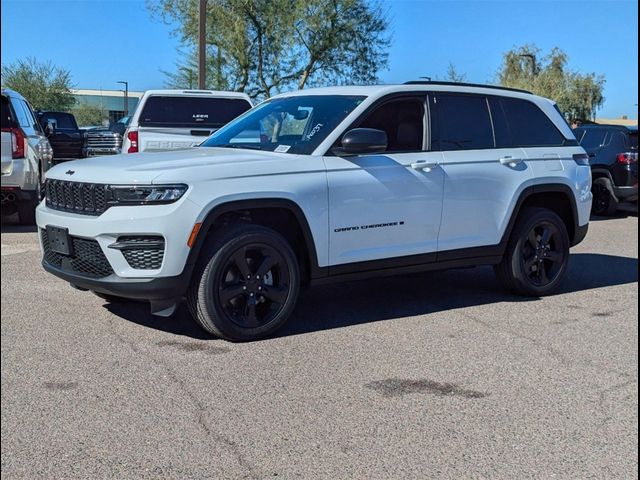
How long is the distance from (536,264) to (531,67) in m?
43.1

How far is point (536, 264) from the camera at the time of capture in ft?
22.1

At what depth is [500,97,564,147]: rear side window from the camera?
21.9 ft

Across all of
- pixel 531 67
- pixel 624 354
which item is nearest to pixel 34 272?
pixel 624 354

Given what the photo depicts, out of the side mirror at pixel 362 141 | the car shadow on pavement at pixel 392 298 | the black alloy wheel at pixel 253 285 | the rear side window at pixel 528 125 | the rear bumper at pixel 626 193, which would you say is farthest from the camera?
the rear bumper at pixel 626 193

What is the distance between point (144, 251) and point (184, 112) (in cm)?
685

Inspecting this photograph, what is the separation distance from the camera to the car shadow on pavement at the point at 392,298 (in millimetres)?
5543

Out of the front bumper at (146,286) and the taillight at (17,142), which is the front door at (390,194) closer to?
the front bumper at (146,286)

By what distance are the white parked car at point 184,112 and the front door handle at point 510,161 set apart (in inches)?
214

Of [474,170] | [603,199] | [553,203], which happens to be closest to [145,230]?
[474,170]

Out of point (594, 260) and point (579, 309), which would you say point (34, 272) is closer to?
point (579, 309)

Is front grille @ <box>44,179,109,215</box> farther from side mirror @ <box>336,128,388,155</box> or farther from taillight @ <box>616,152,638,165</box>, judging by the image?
taillight @ <box>616,152,638,165</box>

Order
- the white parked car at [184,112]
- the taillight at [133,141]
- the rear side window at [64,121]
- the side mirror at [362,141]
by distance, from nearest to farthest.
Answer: the side mirror at [362,141] → the taillight at [133,141] → the white parked car at [184,112] → the rear side window at [64,121]

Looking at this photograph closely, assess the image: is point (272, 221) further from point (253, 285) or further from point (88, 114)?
point (88, 114)

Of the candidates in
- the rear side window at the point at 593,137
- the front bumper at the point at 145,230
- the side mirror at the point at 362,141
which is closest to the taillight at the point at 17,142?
the front bumper at the point at 145,230
